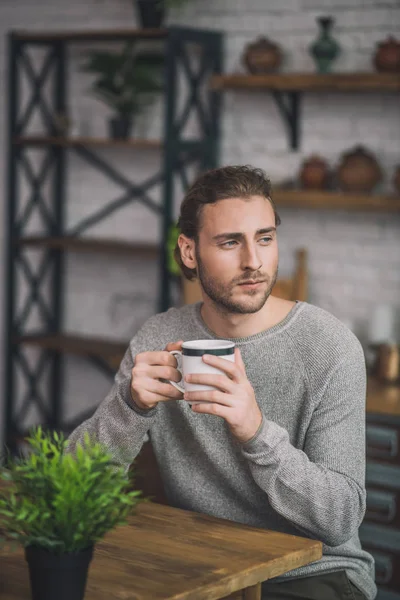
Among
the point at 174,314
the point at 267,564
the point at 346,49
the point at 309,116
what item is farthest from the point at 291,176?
the point at 267,564

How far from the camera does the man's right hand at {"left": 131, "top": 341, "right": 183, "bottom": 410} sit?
1.95 meters

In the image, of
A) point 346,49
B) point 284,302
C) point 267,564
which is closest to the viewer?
point 267,564

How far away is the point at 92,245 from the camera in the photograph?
193 inches

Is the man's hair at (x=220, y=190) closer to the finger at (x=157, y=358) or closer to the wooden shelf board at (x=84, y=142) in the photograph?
the finger at (x=157, y=358)

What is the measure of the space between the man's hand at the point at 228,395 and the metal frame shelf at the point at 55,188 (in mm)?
2628


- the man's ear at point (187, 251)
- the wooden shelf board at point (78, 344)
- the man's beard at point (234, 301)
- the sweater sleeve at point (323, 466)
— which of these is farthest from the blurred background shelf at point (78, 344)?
the sweater sleeve at point (323, 466)

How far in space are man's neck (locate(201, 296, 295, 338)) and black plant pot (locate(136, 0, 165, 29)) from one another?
253cm

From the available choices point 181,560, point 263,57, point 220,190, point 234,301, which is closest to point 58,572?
point 181,560

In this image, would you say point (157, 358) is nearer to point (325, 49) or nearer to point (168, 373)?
point (168, 373)

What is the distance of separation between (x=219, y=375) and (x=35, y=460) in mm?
413

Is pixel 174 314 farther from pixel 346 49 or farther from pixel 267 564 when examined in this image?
pixel 346 49

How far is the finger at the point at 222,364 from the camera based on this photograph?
178cm

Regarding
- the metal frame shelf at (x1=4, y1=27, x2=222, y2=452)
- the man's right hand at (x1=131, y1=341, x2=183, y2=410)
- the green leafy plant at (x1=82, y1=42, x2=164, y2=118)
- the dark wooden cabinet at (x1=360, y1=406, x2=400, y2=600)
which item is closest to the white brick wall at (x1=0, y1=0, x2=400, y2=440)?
the metal frame shelf at (x1=4, y1=27, x2=222, y2=452)

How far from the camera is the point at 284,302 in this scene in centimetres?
231
